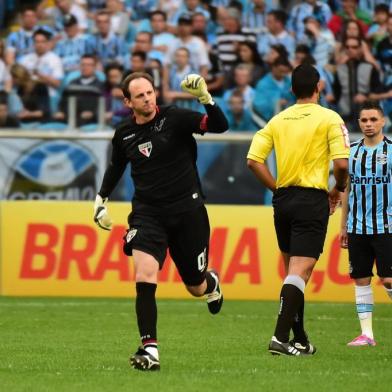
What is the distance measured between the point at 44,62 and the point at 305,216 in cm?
1157

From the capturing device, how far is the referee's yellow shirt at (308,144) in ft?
28.3

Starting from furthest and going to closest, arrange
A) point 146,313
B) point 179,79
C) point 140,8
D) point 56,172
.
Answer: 1. point 140,8
2. point 179,79
3. point 56,172
4. point 146,313

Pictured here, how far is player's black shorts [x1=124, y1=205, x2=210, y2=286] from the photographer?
8.22 metres

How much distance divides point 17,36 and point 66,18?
3.03 ft

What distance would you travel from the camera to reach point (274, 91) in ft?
59.6

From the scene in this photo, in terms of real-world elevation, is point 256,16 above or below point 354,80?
above

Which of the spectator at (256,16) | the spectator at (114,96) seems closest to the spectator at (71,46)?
the spectator at (114,96)

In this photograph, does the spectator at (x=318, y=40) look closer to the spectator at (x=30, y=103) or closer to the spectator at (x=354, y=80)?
the spectator at (x=354, y=80)

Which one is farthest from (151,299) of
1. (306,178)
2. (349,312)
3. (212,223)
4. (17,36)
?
(17,36)

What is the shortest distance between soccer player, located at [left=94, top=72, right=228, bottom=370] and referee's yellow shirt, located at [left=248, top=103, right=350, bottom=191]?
2.32 ft

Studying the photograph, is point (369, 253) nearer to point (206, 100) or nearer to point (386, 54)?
point (206, 100)

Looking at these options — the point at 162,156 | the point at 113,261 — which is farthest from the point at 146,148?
the point at 113,261

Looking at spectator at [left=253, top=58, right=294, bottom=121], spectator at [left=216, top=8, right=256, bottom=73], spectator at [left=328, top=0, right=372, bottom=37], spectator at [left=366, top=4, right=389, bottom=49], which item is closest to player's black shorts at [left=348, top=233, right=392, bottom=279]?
spectator at [left=253, top=58, right=294, bottom=121]

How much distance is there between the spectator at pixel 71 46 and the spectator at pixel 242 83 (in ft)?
8.92
